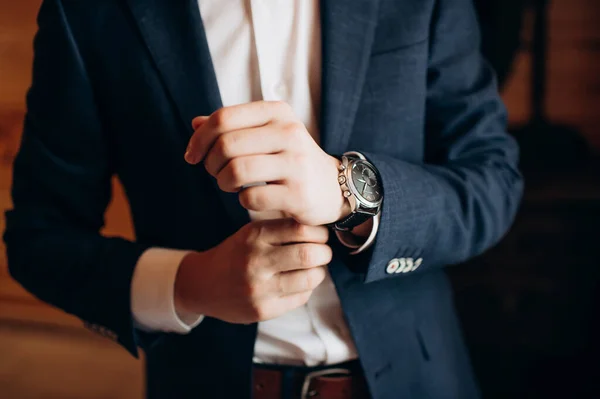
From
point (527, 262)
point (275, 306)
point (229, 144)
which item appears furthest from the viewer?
point (527, 262)

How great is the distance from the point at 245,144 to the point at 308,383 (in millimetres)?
364

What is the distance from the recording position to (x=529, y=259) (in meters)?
1.20

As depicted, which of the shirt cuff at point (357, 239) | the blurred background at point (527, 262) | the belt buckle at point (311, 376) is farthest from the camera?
the blurred background at point (527, 262)

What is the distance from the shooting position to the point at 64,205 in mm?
685

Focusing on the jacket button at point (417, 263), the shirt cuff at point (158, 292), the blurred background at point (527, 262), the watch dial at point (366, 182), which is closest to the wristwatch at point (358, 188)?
the watch dial at point (366, 182)

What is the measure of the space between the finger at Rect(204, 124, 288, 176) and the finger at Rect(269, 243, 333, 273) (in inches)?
4.3

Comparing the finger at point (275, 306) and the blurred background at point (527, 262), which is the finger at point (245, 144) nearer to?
the finger at point (275, 306)

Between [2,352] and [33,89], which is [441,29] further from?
[2,352]

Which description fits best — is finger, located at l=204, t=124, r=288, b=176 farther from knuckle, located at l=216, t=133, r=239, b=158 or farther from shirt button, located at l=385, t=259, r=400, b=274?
shirt button, located at l=385, t=259, r=400, b=274

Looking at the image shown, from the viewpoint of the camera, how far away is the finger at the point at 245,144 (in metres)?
0.46

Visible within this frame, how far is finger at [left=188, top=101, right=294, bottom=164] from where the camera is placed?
1.52ft

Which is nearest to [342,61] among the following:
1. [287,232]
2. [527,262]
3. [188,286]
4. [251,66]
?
[251,66]

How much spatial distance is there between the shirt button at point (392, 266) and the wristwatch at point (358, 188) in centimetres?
6

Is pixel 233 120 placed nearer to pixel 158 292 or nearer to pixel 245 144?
pixel 245 144
